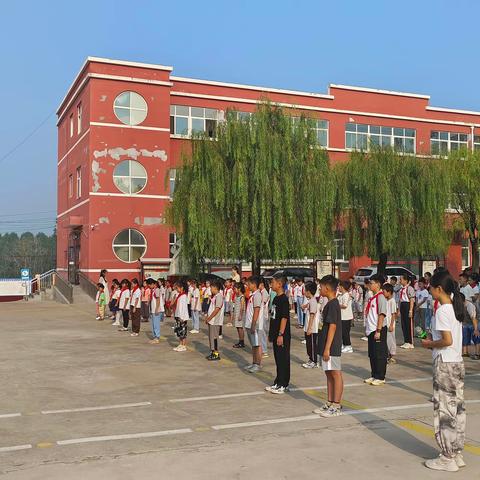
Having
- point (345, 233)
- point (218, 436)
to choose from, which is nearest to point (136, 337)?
point (218, 436)

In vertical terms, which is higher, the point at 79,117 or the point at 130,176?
the point at 79,117

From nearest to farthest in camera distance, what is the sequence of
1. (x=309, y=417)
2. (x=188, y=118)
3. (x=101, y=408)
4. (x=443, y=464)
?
(x=443, y=464) < (x=309, y=417) < (x=101, y=408) < (x=188, y=118)

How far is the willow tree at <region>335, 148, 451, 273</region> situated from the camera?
24891 millimetres

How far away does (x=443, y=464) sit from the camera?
5270mm

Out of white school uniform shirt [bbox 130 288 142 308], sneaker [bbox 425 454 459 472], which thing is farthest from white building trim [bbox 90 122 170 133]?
sneaker [bbox 425 454 459 472]

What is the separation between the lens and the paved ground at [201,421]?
536cm

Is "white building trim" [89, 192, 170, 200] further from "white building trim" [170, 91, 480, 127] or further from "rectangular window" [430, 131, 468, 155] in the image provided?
"rectangular window" [430, 131, 468, 155]

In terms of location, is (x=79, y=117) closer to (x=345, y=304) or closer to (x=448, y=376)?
(x=345, y=304)

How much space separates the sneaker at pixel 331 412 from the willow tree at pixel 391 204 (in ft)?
59.4

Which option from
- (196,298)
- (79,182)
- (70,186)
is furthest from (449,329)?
(70,186)

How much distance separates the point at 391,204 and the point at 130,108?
14.7 metres

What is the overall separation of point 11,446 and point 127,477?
1.71 metres

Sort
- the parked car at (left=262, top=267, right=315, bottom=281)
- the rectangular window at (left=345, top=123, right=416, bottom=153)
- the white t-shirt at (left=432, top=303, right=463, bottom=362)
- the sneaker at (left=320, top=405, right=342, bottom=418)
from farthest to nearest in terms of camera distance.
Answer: the rectangular window at (left=345, top=123, right=416, bottom=153) < the parked car at (left=262, top=267, right=315, bottom=281) < the sneaker at (left=320, top=405, right=342, bottom=418) < the white t-shirt at (left=432, top=303, right=463, bottom=362)

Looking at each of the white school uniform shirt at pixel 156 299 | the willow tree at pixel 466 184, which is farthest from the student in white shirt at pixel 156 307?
the willow tree at pixel 466 184
